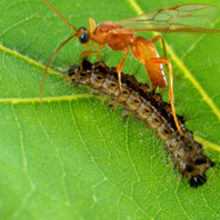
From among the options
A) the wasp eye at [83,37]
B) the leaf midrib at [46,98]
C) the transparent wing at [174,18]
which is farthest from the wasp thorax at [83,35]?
the leaf midrib at [46,98]

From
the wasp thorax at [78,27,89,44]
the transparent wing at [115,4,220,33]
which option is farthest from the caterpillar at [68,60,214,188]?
the transparent wing at [115,4,220,33]

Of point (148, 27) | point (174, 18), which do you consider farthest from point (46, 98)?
point (174, 18)

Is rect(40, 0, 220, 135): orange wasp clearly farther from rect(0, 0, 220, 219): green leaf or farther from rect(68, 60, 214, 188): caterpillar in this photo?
rect(0, 0, 220, 219): green leaf

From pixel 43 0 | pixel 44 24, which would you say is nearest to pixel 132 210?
pixel 44 24

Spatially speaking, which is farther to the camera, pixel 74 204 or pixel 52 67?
pixel 52 67

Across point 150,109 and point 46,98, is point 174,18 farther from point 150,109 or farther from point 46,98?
point 46,98

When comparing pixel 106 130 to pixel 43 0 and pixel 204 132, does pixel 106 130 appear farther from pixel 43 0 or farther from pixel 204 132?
pixel 43 0
